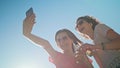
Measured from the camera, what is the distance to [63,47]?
23.6ft

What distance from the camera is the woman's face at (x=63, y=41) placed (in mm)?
7203

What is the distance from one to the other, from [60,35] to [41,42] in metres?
1.19

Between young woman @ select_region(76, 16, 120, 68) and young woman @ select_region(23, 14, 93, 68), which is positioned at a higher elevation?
young woman @ select_region(23, 14, 93, 68)

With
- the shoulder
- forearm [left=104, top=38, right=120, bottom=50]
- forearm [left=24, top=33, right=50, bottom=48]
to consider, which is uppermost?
forearm [left=24, top=33, right=50, bottom=48]

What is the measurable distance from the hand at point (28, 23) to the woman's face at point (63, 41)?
1.64m

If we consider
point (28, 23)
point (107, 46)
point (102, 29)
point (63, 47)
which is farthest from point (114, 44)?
point (63, 47)

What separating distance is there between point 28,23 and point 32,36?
68cm

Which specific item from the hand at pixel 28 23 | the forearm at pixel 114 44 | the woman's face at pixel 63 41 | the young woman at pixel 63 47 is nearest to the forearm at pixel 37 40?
the young woman at pixel 63 47

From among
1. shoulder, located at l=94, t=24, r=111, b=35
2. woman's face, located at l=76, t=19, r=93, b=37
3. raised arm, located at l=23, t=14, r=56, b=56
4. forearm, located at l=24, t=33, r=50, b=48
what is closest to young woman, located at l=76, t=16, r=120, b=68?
shoulder, located at l=94, t=24, r=111, b=35

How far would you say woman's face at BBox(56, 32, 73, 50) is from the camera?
23.6 ft

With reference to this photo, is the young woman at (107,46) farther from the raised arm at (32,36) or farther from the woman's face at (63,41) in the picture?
the woman's face at (63,41)

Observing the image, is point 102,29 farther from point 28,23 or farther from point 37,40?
point 37,40

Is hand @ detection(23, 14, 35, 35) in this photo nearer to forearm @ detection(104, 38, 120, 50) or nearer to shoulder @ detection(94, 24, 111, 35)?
shoulder @ detection(94, 24, 111, 35)

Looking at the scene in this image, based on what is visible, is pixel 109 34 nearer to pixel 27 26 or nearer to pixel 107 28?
pixel 107 28
